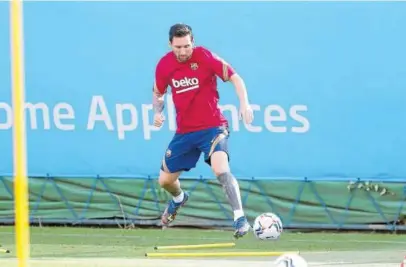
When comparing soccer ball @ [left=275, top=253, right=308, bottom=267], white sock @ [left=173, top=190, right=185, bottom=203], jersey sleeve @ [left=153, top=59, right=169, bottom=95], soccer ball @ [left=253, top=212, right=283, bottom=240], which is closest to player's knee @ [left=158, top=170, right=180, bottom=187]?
white sock @ [left=173, top=190, right=185, bottom=203]

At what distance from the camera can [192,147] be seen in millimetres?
12219

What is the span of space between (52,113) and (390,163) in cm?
390

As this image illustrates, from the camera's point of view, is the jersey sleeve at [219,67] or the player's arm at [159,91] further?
the player's arm at [159,91]

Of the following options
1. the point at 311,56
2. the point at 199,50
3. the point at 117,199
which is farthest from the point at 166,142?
the point at 199,50

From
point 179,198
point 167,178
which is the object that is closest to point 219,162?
point 167,178

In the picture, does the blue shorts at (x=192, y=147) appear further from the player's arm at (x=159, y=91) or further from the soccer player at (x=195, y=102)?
the player's arm at (x=159, y=91)

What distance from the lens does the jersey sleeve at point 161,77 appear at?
1206 cm

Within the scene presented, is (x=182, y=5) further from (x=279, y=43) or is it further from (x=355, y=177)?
(x=355, y=177)

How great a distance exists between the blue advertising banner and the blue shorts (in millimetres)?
2406

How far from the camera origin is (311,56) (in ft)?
47.6

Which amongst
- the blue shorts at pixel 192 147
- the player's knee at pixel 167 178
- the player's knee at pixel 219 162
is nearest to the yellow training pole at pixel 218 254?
the player's knee at pixel 167 178

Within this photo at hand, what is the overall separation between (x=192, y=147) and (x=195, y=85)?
0.63 meters

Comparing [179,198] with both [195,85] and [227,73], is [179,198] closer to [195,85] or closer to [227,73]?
[195,85]

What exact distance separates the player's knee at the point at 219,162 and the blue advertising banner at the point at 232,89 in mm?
2893
